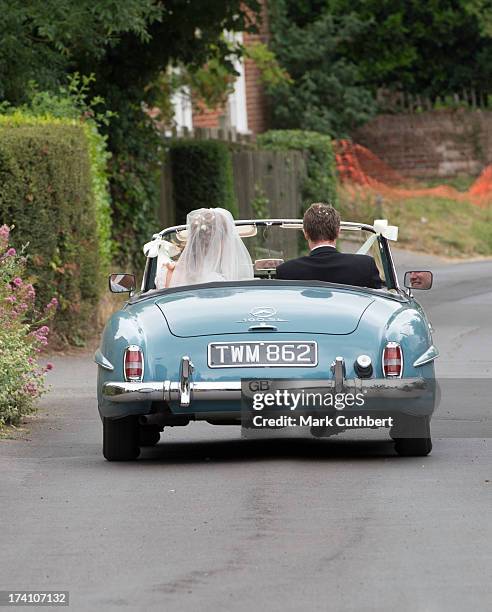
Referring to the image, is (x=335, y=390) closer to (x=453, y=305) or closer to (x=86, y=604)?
(x=86, y=604)

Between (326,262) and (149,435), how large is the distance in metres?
1.64

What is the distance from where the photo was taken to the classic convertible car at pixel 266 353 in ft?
31.0

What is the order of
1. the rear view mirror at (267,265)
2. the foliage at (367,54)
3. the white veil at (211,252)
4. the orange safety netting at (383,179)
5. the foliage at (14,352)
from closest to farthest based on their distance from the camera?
the white veil at (211,252) → the rear view mirror at (267,265) → the foliage at (14,352) → the orange safety netting at (383,179) → the foliage at (367,54)

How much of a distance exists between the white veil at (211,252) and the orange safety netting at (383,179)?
101 ft

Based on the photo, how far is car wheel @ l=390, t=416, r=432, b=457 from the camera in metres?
9.83

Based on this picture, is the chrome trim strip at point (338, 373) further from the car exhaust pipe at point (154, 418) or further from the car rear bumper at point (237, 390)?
the car exhaust pipe at point (154, 418)

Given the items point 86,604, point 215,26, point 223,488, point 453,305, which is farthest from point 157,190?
point 86,604

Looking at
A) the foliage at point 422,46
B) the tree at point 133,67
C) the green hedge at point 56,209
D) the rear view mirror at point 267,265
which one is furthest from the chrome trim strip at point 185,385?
the foliage at point 422,46

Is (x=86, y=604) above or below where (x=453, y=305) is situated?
above

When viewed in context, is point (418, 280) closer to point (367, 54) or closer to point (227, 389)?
point (227, 389)

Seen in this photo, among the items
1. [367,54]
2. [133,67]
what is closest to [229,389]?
[133,67]

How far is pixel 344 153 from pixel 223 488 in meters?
37.0

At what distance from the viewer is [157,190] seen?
82.1 ft

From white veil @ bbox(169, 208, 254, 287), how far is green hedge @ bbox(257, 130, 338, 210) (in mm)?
22967
